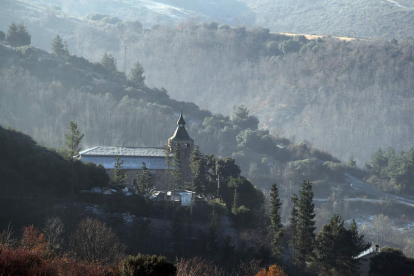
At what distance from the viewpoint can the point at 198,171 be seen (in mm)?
50344

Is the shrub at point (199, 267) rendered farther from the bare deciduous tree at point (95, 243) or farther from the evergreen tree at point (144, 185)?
the evergreen tree at point (144, 185)

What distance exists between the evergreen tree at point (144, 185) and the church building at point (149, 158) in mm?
2139

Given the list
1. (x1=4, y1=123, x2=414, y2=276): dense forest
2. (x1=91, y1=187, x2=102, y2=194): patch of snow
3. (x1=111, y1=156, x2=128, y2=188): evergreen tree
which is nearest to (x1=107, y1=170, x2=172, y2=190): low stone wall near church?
(x1=111, y1=156, x2=128, y2=188): evergreen tree

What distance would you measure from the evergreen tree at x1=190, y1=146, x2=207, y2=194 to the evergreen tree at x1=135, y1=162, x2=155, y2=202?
4817 millimetres

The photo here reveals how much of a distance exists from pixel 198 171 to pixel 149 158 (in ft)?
21.1

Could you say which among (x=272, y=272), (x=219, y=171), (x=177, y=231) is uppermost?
(x=219, y=171)

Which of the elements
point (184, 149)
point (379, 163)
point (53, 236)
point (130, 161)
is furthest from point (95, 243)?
point (379, 163)

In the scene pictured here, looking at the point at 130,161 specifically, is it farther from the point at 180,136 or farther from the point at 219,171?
the point at 219,171

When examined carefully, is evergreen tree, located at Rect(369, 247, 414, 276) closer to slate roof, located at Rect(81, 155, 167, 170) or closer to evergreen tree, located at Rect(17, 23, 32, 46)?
slate roof, located at Rect(81, 155, 167, 170)

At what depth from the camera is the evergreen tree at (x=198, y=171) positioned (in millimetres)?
50062

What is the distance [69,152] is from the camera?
1941 inches

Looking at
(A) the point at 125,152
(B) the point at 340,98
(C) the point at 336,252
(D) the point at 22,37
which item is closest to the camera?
(C) the point at 336,252

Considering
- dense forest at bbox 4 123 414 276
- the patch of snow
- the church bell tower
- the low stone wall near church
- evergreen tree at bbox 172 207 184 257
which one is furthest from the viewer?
the church bell tower

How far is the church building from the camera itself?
169ft
